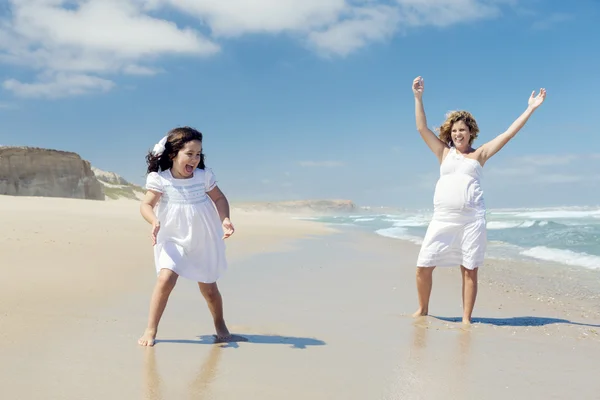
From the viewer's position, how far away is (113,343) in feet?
12.1

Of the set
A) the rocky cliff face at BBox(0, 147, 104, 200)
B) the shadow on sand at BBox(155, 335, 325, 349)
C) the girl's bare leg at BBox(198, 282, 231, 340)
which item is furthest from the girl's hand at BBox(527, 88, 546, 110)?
the rocky cliff face at BBox(0, 147, 104, 200)

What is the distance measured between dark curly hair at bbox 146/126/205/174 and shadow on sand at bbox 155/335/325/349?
4.07 feet

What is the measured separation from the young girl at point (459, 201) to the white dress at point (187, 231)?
1.93 meters

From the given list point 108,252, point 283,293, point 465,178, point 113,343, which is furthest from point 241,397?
point 108,252

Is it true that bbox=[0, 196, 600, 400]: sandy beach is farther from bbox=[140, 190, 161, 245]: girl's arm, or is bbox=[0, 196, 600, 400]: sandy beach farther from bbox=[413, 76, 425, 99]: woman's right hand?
bbox=[413, 76, 425, 99]: woman's right hand

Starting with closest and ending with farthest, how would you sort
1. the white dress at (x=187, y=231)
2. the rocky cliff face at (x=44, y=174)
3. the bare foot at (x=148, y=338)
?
the bare foot at (x=148, y=338) < the white dress at (x=187, y=231) < the rocky cliff face at (x=44, y=174)

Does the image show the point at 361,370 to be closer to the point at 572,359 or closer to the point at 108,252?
the point at 572,359

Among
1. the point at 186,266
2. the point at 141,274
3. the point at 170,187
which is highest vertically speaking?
the point at 170,187

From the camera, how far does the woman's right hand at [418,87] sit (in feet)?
16.5

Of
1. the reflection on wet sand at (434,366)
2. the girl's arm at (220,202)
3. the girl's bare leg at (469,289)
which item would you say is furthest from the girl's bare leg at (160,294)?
the girl's bare leg at (469,289)

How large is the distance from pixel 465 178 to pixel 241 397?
287cm

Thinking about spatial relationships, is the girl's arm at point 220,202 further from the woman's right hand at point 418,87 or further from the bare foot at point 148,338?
the woman's right hand at point 418,87

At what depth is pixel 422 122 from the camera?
502cm

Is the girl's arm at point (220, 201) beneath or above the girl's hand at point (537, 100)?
beneath
